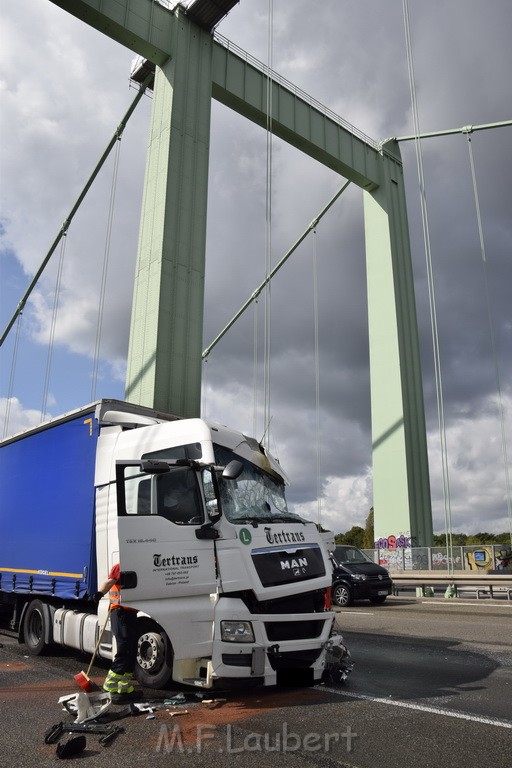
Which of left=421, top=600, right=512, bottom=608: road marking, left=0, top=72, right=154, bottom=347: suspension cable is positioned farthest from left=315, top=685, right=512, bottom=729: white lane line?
left=0, top=72, right=154, bottom=347: suspension cable

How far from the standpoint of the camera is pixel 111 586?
5.40m

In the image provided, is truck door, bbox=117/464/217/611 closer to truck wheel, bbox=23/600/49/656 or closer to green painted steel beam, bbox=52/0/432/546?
truck wheel, bbox=23/600/49/656

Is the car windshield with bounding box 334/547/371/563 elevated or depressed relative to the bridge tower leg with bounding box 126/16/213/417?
depressed

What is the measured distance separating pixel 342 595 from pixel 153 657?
35.5 feet

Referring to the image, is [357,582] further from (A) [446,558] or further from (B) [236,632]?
(B) [236,632]

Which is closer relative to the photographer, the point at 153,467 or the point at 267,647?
the point at 267,647

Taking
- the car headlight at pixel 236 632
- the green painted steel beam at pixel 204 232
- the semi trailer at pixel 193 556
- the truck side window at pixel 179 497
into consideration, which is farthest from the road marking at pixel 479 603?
the truck side window at pixel 179 497

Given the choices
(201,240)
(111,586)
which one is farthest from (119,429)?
(201,240)

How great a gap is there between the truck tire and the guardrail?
405 centimetres

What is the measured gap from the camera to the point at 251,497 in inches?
241

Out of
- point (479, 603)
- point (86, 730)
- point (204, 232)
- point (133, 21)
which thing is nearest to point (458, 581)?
point (479, 603)

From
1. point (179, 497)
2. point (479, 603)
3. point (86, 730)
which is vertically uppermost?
point (179, 497)

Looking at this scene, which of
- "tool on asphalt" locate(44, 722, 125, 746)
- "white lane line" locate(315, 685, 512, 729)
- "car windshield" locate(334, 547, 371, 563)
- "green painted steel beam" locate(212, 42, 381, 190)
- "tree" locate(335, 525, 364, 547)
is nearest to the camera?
"tool on asphalt" locate(44, 722, 125, 746)

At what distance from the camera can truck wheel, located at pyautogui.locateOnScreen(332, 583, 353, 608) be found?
50.5ft
